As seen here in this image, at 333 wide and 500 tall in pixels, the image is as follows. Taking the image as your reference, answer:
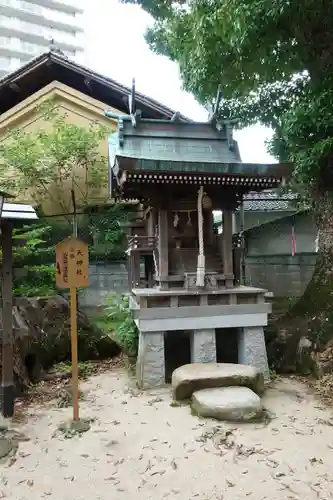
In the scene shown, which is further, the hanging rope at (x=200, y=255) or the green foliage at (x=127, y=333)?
the green foliage at (x=127, y=333)

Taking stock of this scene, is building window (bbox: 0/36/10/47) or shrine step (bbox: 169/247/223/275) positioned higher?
building window (bbox: 0/36/10/47)

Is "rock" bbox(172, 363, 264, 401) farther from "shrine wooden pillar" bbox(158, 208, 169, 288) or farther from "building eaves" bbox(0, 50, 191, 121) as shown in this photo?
"building eaves" bbox(0, 50, 191, 121)

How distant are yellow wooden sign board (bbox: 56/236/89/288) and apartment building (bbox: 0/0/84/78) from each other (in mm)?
43078

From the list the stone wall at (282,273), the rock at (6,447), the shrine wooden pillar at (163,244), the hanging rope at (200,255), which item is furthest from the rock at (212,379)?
the stone wall at (282,273)

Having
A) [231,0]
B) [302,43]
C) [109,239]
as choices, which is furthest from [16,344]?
[302,43]

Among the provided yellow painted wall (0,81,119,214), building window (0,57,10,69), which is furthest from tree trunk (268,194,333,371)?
building window (0,57,10,69)

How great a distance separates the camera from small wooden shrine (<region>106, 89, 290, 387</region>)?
6473 mm

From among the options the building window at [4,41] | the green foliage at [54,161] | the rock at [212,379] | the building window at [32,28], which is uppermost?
the building window at [32,28]

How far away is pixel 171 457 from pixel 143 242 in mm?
4799

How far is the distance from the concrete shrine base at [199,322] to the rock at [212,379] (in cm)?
78

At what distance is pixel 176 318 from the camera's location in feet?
22.0

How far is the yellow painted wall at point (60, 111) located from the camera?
12508 mm

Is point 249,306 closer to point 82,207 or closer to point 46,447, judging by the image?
point 46,447

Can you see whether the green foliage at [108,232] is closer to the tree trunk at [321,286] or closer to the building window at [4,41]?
the tree trunk at [321,286]
